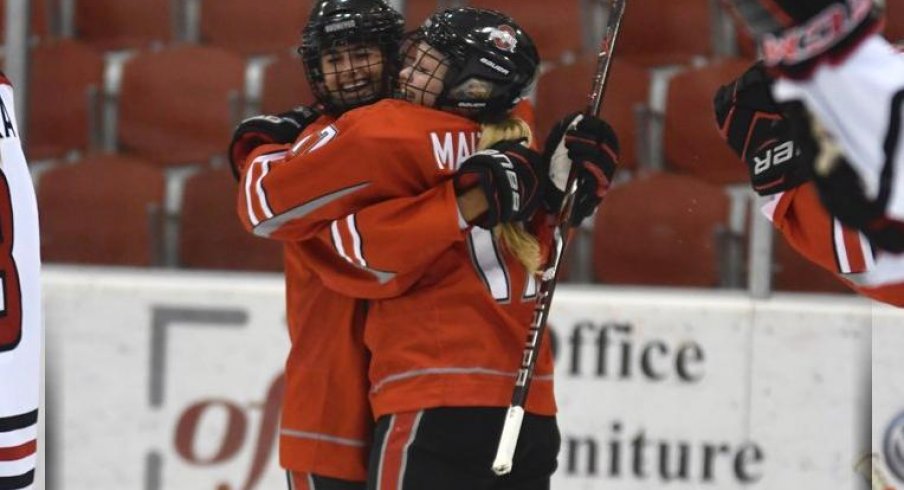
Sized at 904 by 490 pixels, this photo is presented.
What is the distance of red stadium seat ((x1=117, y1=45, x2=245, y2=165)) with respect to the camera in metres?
3.77

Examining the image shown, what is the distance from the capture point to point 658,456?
3.10 meters

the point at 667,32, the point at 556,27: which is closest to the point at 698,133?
the point at 667,32

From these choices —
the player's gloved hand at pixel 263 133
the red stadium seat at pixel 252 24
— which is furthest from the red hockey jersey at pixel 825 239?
the red stadium seat at pixel 252 24

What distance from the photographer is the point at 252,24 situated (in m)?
4.03

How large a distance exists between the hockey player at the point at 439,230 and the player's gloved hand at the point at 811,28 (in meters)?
0.82

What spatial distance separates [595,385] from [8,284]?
1585mm

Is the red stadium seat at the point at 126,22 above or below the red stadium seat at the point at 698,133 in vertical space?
above

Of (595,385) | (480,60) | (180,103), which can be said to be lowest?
(595,385)

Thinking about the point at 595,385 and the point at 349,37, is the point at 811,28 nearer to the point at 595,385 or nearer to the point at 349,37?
the point at 349,37

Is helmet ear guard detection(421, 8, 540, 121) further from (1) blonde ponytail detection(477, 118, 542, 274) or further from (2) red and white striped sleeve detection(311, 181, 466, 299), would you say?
(2) red and white striped sleeve detection(311, 181, 466, 299)

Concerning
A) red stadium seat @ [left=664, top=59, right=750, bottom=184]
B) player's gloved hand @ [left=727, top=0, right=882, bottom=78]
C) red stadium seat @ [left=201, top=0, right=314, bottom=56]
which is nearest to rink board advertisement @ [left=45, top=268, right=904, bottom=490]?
red stadium seat @ [left=664, top=59, right=750, bottom=184]

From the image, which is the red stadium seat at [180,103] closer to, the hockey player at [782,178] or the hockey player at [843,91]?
the hockey player at [782,178]

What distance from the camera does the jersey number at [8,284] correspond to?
178 cm

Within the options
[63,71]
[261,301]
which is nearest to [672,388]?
[261,301]
